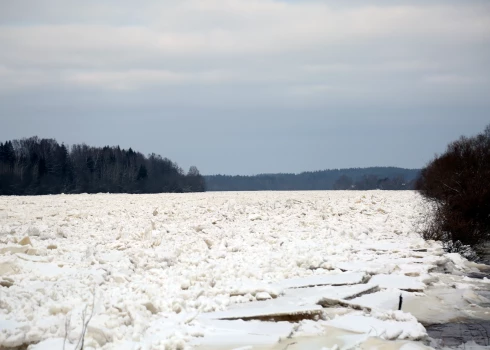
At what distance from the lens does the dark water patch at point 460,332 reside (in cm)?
589

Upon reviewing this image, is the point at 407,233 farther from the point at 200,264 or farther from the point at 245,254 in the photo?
the point at 200,264

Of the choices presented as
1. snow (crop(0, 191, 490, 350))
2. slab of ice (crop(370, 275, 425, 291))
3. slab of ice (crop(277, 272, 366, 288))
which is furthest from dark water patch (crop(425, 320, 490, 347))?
slab of ice (crop(277, 272, 366, 288))

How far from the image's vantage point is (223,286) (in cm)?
746

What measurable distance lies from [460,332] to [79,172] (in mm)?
59924

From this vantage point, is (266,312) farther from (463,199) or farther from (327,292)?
(463,199)

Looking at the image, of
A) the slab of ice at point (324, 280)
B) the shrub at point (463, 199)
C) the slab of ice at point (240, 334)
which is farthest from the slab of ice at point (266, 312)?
the shrub at point (463, 199)

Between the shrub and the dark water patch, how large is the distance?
581 cm

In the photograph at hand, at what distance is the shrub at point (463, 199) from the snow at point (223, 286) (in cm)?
75

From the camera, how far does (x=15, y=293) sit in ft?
19.7

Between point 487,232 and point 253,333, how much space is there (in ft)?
31.0

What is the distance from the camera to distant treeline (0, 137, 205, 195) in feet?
173

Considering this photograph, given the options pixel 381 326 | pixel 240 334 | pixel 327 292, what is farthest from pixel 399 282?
pixel 240 334

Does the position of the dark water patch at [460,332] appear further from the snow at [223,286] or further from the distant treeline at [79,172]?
the distant treeline at [79,172]

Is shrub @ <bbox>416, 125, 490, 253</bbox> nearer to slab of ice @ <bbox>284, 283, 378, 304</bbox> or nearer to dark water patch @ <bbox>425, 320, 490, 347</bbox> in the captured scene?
slab of ice @ <bbox>284, 283, 378, 304</bbox>
